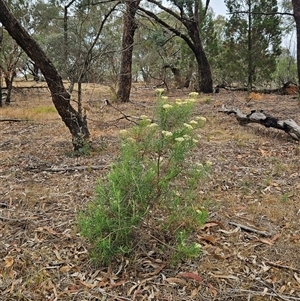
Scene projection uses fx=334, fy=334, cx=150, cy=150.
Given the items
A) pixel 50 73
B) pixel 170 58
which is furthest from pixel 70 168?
pixel 170 58

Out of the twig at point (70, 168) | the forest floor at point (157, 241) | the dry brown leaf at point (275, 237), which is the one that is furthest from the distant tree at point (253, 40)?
the dry brown leaf at point (275, 237)

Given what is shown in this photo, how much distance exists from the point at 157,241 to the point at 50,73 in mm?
2526

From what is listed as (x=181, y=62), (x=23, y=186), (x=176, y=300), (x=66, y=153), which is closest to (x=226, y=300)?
(x=176, y=300)

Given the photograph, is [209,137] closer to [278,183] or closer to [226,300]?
[278,183]

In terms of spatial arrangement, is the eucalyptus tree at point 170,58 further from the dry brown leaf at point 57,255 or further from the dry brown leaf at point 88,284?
the dry brown leaf at point 88,284

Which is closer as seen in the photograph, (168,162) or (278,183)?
(168,162)

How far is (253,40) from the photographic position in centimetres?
1047

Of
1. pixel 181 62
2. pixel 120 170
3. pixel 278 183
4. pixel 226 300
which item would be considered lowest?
pixel 226 300

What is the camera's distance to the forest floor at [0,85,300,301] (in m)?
1.77

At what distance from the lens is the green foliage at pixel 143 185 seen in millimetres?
1763

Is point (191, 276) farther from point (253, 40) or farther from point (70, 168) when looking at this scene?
point (253, 40)

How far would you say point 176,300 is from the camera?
1.69m

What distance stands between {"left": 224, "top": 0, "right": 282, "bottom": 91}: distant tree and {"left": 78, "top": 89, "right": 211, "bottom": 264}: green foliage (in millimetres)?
8876

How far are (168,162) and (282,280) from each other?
899 mm
